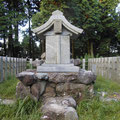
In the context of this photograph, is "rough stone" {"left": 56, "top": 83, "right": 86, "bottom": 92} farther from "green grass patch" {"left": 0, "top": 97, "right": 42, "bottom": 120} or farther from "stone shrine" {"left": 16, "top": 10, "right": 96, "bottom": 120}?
"green grass patch" {"left": 0, "top": 97, "right": 42, "bottom": 120}

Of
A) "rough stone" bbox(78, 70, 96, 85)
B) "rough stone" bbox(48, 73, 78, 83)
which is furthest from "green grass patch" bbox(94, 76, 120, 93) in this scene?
"rough stone" bbox(48, 73, 78, 83)


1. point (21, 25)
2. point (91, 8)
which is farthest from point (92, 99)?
point (21, 25)

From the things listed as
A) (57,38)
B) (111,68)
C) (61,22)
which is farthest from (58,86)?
(111,68)

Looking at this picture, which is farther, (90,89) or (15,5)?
(15,5)

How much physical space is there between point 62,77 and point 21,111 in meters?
1.16

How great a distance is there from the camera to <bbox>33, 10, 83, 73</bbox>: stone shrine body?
3.26m

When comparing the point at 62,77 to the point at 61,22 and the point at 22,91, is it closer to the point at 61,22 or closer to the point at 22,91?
the point at 22,91

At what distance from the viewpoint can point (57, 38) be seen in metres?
3.35

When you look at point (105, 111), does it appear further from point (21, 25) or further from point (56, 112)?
point (21, 25)

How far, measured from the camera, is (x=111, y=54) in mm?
16094

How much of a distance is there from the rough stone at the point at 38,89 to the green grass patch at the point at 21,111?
0.62ft

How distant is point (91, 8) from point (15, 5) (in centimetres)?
886

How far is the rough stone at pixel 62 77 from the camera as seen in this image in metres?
2.97

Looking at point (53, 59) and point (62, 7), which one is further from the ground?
point (62, 7)
